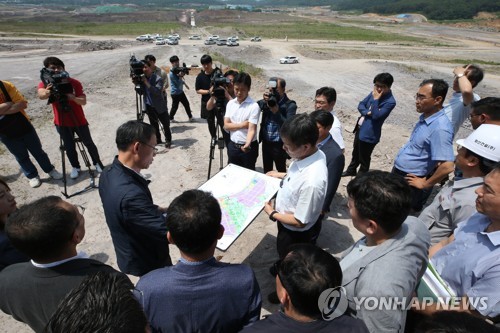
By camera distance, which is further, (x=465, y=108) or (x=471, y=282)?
(x=465, y=108)

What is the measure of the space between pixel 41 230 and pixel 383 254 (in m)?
2.02

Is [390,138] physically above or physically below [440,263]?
below

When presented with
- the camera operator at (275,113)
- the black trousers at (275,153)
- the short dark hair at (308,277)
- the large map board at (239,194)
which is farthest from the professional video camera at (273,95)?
the short dark hair at (308,277)

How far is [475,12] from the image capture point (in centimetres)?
8838

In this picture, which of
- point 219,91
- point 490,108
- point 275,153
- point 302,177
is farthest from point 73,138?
point 490,108

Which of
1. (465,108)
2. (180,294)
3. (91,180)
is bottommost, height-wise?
(91,180)

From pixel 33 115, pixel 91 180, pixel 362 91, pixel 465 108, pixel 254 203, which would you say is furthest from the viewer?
pixel 362 91

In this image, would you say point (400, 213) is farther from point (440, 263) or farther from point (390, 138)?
point (390, 138)

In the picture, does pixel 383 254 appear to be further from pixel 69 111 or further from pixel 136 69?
pixel 136 69

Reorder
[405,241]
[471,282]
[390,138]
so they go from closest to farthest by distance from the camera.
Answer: [405,241]
[471,282]
[390,138]

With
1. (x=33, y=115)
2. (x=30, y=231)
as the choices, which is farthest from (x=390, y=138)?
(x=33, y=115)

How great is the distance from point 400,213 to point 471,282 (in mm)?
758

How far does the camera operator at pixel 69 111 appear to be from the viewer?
4551 mm

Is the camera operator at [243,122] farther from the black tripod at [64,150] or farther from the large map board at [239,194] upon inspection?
the black tripod at [64,150]
